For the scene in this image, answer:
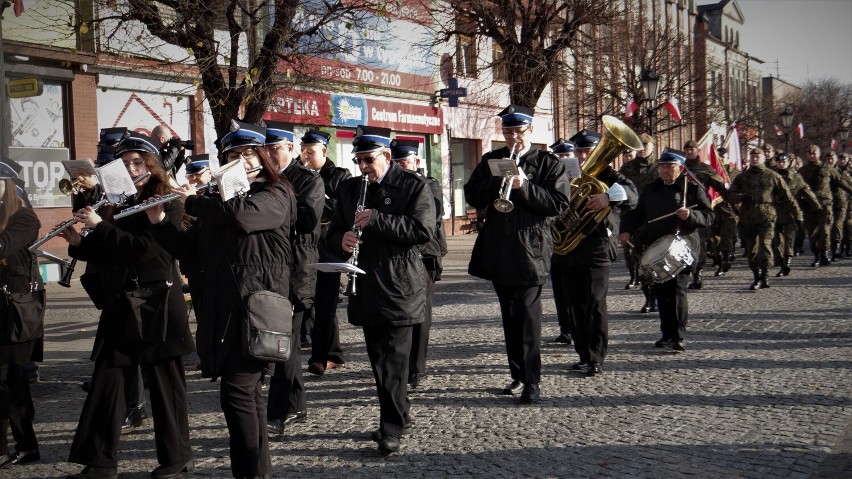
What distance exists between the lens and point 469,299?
46.9 ft

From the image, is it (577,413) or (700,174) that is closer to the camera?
(577,413)

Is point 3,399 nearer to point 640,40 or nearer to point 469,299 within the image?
point 469,299

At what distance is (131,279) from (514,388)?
122 inches

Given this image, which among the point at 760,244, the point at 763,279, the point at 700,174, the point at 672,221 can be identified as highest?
the point at 700,174

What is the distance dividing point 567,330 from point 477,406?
3.15m

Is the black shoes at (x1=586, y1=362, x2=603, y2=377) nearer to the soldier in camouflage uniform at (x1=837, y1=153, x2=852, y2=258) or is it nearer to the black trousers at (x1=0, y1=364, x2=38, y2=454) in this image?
the black trousers at (x1=0, y1=364, x2=38, y2=454)

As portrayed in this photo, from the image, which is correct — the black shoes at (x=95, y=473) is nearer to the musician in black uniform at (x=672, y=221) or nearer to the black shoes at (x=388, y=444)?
the black shoes at (x=388, y=444)

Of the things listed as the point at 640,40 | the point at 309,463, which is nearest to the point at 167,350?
the point at 309,463

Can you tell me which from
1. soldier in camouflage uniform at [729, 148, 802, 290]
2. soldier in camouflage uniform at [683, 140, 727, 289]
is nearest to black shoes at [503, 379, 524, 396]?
soldier in camouflage uniform at [683, 140, 727, 289]

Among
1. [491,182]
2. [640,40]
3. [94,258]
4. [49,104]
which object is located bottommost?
[94,258]

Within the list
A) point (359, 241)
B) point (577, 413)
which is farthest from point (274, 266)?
point (577, 413)

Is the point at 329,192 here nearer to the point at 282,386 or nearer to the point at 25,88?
the point at 282,386

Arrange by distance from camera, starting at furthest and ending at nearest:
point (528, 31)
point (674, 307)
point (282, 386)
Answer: point (528, 31), point (674, 307), point (282, 386)

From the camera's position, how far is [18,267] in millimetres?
6098
